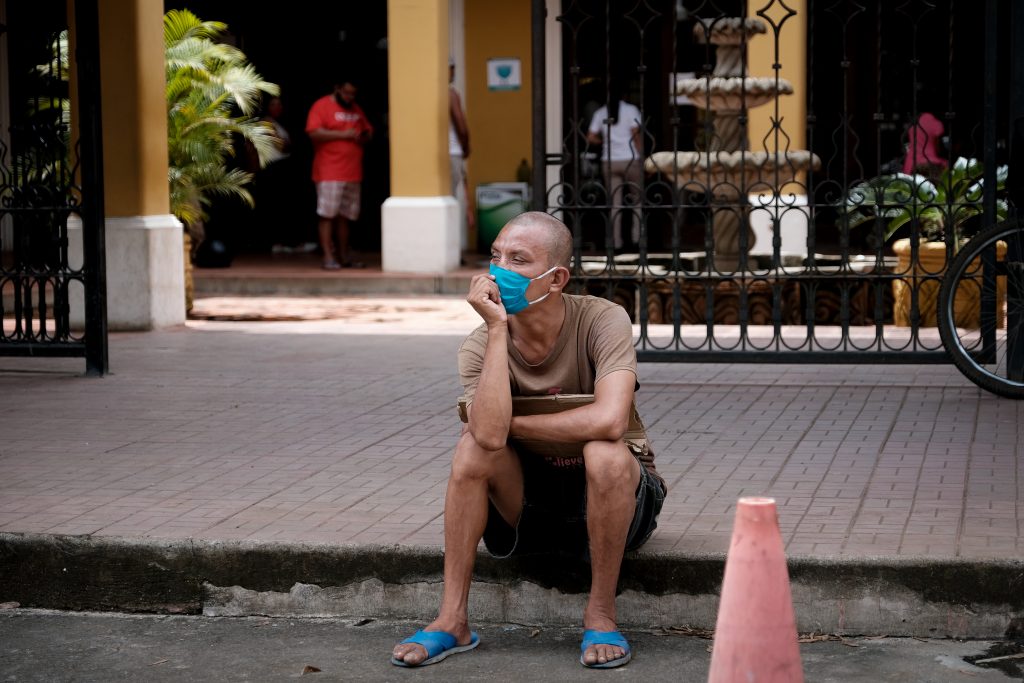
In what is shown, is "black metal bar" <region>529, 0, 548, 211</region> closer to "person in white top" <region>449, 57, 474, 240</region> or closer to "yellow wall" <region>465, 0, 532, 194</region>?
"person in white top" <region>449, 57, 474, 240</region>

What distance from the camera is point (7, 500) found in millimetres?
5660

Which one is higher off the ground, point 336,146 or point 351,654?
point 336,146

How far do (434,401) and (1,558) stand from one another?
11.0 feet

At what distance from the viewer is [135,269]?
11453 mm

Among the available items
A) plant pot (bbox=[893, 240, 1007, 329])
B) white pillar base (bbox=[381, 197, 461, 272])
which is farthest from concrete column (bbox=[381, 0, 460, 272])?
plant pot (bbox=[893, 240, 1007, 329])

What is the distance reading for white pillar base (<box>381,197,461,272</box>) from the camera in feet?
49.8

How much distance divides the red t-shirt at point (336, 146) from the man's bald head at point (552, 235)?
11.2 metres

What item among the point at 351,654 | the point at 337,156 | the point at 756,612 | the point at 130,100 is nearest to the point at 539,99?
the point at 130,100

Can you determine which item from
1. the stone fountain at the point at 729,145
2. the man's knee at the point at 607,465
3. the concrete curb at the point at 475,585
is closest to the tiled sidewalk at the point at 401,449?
the concrete curb at the point at 475,585

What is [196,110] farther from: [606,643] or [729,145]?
[606,643]

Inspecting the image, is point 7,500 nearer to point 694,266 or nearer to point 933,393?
point 933,393

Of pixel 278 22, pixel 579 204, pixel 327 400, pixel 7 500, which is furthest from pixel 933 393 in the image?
pixel 278 22

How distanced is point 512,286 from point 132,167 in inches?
302

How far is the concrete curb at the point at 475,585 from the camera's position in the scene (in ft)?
15.0
